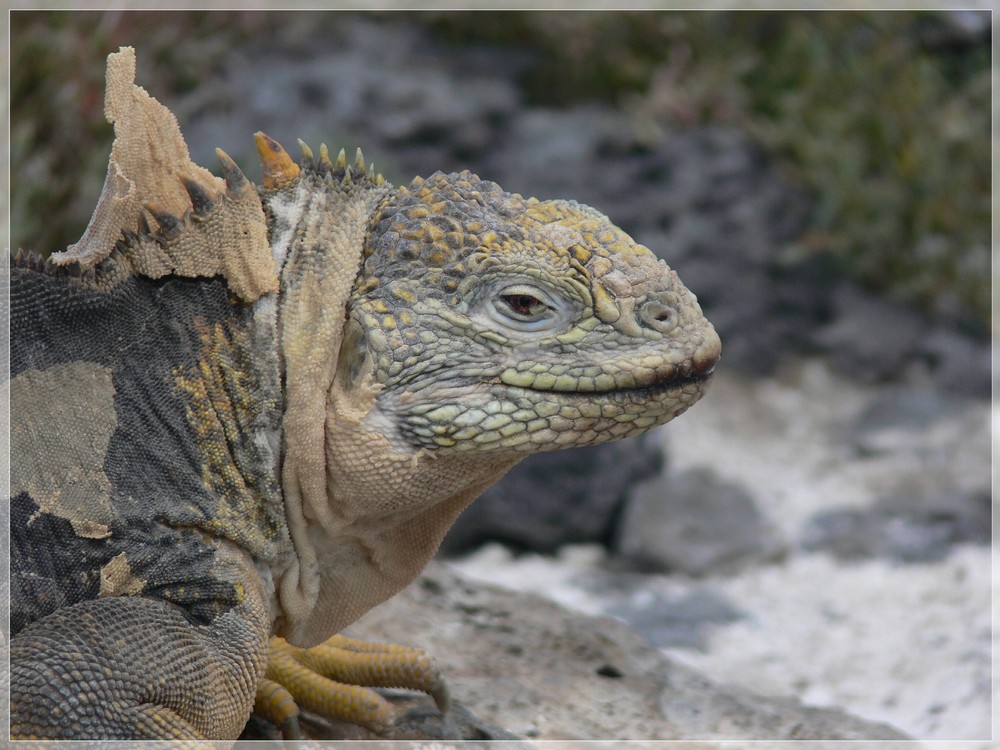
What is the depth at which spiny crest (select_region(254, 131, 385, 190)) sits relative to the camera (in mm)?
2971

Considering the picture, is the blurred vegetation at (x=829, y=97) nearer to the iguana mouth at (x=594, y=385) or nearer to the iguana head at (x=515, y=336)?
the iguana head at (x=515, y=336)

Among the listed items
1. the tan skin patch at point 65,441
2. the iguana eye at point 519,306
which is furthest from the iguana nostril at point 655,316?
the tan skin patch at point 65,441

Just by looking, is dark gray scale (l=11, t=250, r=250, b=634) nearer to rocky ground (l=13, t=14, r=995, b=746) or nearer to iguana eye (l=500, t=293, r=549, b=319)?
iguana eye (l=500, t=293, r=549, b=319)

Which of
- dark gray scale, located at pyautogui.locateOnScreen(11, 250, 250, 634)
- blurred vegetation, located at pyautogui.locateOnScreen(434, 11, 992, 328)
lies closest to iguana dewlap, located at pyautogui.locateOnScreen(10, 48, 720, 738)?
dark gray scale, located at pyautogui.locateOnScreen(11, 250, 250, 634)

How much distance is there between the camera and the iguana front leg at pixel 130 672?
2531 millimetres

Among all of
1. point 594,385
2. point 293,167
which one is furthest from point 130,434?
point 594,385

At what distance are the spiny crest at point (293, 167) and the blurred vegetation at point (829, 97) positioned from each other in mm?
5669

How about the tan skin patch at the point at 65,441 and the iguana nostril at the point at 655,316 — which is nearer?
the tan skin patch at the point at 65,441

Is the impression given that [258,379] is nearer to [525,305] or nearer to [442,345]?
[442,345]

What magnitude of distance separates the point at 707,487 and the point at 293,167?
512 cm

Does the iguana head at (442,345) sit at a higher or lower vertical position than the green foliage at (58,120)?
lower

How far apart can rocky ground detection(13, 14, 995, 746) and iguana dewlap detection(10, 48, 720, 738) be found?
1.09 meters

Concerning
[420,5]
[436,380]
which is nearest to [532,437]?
[436,380]

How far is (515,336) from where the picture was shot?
2.86 metres
